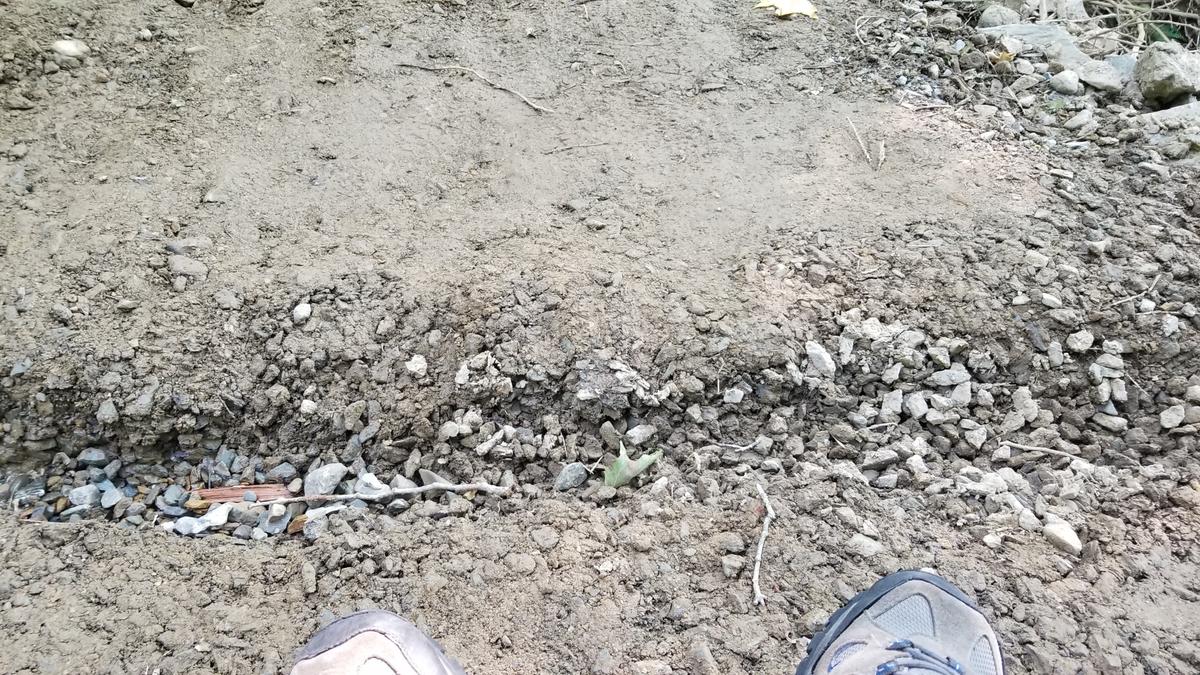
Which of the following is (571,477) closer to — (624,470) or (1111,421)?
(624,470)

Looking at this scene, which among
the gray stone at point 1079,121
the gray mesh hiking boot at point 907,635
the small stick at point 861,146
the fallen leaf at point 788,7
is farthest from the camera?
the fallen leaf at point 788,7

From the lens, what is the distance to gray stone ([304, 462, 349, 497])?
7.45 feet

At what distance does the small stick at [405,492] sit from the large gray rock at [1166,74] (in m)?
3.03

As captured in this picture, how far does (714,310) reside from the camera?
2.37 m

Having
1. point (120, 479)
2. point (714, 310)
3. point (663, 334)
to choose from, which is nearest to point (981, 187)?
point (714, 310)

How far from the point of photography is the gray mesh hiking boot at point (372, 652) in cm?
174

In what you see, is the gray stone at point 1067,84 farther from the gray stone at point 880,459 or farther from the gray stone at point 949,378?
the gray stone at point 880,459

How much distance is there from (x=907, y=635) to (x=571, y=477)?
3.08 feet

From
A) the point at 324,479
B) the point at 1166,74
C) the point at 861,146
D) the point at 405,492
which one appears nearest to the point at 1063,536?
the point at 861,146

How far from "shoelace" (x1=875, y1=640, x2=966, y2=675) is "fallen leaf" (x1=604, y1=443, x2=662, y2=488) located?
29.8 inches

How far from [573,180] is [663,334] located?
816mm

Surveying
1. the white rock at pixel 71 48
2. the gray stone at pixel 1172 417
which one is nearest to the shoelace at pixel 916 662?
the gray stone at pixel 1172 417

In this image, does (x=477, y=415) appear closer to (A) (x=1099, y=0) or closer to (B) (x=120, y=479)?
(B) (x=120, y=479)

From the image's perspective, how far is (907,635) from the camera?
1.79m
